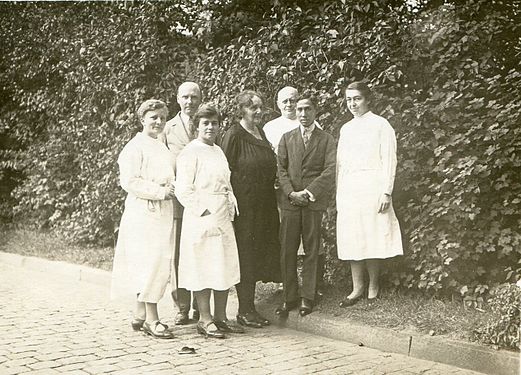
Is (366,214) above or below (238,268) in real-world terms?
above

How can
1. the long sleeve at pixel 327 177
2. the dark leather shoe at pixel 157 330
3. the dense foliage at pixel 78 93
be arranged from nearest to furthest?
the dark leather shoe at pixel 157 330, the long sleeve at pixel 327 177, the dense foliage at pixel 78 93

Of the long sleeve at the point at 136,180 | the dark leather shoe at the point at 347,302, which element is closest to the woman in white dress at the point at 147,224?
the long sleeve at the point at 136,180

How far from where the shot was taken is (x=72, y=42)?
30.7ft

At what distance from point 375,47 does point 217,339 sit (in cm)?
282

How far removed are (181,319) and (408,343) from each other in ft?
6.10

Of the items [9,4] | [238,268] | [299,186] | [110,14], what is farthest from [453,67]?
[9,4]

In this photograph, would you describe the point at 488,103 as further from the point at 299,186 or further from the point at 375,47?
the point at 299,186

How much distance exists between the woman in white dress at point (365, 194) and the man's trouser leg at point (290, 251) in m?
0.36

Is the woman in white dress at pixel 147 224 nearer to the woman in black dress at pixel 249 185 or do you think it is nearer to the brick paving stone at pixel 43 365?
the woman in black dress at pixel 249 185

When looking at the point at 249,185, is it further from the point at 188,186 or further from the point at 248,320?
the point at 248,320

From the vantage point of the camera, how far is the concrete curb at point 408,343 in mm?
3855

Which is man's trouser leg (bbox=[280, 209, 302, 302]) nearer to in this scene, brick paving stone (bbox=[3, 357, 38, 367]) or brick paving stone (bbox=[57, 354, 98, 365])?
brick paving stone (bbox=[57, 354, 98, 365])

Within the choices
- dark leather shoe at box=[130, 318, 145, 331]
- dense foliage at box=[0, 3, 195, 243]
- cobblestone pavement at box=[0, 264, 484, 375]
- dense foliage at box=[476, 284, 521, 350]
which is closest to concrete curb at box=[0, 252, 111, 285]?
dense foliage at box=[0, 3, 195, 243]

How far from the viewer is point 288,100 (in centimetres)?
565
